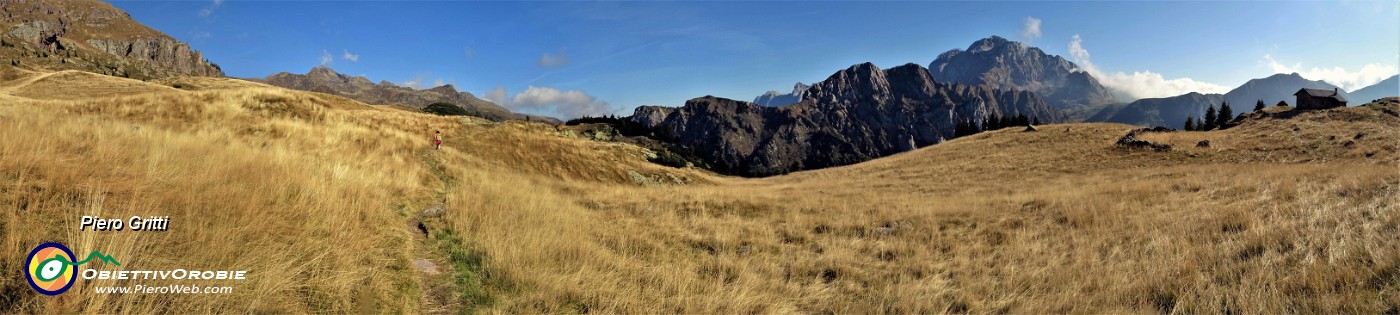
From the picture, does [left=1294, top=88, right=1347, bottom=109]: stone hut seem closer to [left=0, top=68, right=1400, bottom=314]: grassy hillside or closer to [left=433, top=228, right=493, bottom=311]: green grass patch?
[left=0, top=68, right=1400, bottom=314]: grassy hillside

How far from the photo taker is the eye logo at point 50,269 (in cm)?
315

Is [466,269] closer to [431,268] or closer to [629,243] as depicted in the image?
[431,268]

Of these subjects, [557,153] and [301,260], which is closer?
[301,260]

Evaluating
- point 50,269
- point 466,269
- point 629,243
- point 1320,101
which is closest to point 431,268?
point 466,269

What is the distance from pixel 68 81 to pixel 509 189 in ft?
241

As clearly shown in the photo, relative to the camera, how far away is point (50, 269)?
3275 mm

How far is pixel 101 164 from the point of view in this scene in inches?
211

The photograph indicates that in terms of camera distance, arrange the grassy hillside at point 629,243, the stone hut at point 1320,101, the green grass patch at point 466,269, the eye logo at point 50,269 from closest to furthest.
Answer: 1. the eye logo at point 50,269
2. the grassy hillside at point 629,243
3. the green grass patch at point 466,269
4. the stone hut at point 1320,101

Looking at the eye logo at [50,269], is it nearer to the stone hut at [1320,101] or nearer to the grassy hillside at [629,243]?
the grassy hillside at [629,243]

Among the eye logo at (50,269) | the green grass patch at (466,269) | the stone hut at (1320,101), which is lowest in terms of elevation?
the green grass patch at (466,269)

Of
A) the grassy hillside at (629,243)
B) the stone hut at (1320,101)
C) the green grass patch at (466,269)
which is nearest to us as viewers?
the grassy hillside at (629,243)

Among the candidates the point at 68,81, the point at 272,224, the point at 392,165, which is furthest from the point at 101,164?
the point at 68,81

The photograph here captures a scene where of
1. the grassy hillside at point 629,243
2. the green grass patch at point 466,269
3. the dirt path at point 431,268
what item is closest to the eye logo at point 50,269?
the grassy hillside at point 629,243

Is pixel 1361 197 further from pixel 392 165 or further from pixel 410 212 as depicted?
pixel 392 165
